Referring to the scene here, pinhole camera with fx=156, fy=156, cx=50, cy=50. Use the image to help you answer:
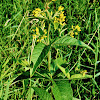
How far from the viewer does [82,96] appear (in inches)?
66.1

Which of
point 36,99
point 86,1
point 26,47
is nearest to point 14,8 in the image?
point 26,47

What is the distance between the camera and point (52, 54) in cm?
202

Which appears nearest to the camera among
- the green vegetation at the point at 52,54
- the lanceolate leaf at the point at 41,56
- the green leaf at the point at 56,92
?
the lanceolate leaf at the point at 41,56

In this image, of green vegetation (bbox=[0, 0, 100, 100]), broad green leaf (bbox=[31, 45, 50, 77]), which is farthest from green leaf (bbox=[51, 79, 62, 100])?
broad green leaf (bbox=[31, 45, 50, 77])

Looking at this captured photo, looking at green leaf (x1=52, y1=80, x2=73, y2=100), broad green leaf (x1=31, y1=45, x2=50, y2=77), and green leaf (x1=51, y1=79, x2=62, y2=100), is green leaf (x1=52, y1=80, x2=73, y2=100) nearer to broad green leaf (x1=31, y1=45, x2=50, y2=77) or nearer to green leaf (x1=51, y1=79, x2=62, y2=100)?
green leaf (x1=51, y1=79, x2=62, y2=100)

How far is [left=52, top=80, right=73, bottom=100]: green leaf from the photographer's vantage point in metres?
1.07

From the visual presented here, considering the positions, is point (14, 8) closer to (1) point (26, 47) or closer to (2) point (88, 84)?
(1) point (26, 47)

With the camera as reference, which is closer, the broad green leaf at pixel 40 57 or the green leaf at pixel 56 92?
the broad green leaf at pixel 40 57

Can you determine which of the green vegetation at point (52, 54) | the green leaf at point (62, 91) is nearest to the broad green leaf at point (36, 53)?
the green vegetation at point (52, 54)

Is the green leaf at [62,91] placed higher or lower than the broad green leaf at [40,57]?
lower

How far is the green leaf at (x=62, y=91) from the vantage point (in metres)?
1.07

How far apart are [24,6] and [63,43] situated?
149cm

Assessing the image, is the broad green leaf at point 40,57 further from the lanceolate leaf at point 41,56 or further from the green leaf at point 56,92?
the green leaf at point 56,92

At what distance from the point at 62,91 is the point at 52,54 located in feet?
3.12
